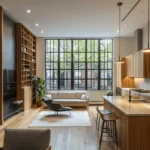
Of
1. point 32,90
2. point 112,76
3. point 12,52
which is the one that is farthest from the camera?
point 112,76

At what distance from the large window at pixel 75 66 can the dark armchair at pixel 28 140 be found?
28.4 ft

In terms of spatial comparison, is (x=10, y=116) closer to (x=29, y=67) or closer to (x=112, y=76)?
(x=29, y=67)

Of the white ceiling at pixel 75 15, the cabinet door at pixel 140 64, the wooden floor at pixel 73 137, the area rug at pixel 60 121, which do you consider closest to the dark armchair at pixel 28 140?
the wooden floor at pixel 73 137

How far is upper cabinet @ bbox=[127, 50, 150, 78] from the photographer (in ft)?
23.2

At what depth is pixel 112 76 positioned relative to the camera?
1136 cm

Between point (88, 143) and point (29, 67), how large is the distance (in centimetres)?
616

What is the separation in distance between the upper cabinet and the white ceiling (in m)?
1.34

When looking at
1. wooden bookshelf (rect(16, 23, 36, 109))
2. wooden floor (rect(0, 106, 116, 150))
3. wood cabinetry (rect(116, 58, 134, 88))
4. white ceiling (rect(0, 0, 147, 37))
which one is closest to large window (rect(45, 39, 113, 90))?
wooden bookshelf (rect(16, 23, 36, 109))

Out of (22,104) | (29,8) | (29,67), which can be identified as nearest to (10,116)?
(22,104)

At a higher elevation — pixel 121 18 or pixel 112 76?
pixel 121 18

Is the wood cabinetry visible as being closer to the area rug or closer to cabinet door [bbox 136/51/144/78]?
cabinet door [bbox 136/51/144/78]

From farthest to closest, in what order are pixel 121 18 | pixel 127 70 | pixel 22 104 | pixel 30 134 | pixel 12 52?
pixel 127 70 → pixel 22 104 → pixel 12 52 → pixel 121 18 → pixel 30 134

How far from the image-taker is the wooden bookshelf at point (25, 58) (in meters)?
8.49

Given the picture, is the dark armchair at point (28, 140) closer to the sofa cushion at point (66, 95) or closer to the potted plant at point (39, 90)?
the potted plant at point (39, 90)
